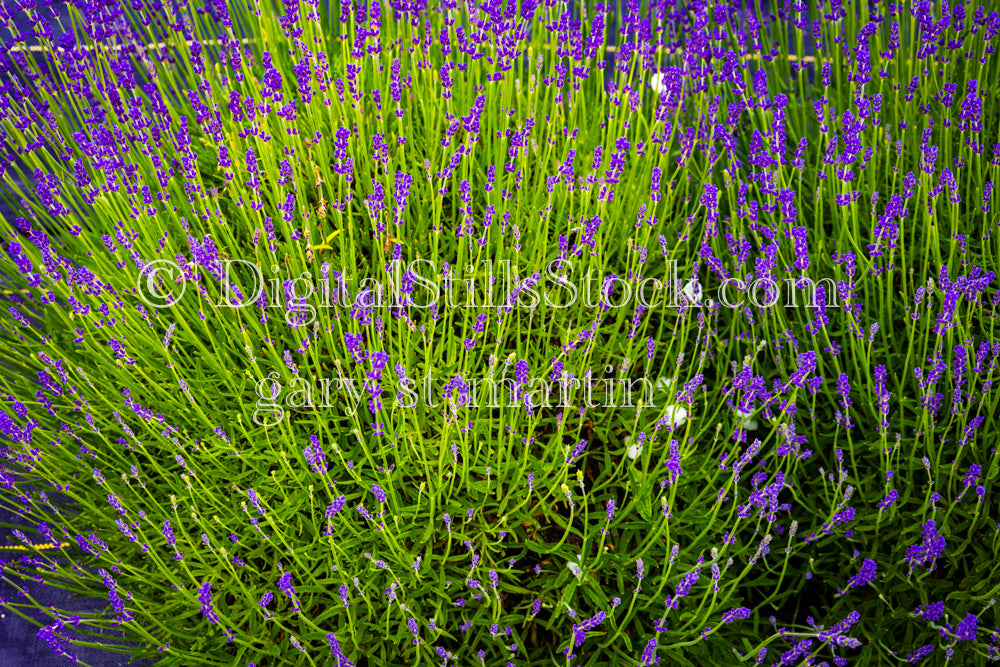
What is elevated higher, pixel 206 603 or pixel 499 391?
pixel 499 391

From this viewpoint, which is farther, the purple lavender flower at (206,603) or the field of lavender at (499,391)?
the field of lavender at (499,391)

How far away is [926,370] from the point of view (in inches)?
84.6

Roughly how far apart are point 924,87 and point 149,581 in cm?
288

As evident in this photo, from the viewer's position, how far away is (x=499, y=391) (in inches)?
84.4

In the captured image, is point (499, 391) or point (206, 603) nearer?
point (206, 603)

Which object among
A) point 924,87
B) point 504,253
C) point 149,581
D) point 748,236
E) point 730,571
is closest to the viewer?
point 149,581

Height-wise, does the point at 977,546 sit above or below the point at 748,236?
below

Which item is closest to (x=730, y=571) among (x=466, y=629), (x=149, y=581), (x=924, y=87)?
(x=466, y=629)

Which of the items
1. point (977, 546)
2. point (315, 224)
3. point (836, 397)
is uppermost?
point (315, 224)

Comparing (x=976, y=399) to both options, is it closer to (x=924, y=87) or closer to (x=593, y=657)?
(x=924, y=87)

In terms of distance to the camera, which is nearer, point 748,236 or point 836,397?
point 836,397

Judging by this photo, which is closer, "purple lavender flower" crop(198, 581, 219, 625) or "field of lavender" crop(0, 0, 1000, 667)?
"purple lavender flower" crop(198, 581, 219, 625)

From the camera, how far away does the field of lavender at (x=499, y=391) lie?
6.10 ft

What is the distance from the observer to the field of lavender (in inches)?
73.2
